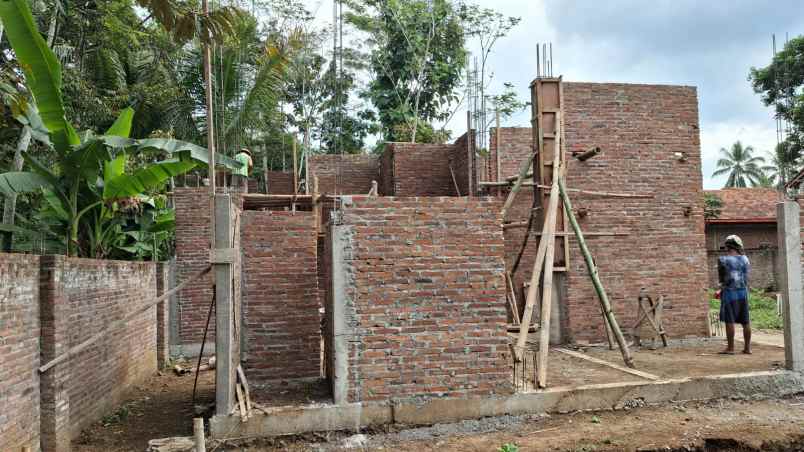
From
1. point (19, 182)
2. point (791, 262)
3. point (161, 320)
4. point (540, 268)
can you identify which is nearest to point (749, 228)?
point (791, 262)

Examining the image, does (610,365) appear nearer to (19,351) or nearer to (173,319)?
(19,351)

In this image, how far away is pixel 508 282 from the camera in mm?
10938

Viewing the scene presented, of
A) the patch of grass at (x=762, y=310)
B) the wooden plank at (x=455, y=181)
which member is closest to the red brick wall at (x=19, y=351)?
the wooden plank at (x=455, y=181)

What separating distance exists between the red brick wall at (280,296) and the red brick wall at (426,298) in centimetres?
166

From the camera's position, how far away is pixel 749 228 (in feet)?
72.6

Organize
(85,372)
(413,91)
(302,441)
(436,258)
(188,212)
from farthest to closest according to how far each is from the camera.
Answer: (413,91) → (188,212) → (85,372) → (436,258) → (302,441)

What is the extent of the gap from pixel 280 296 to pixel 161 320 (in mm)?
4444

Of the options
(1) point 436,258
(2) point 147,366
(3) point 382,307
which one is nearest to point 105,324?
(2) point 147,366

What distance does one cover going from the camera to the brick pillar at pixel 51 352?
564 cm

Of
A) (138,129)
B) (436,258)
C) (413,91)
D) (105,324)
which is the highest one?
(413,91)

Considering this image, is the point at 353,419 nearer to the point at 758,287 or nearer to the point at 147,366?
the point at 147,366

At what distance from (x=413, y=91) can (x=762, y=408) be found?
20.3 m

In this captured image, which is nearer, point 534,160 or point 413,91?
point 534,160

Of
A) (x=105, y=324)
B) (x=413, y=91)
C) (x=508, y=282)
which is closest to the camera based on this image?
(x=105, y=324)
